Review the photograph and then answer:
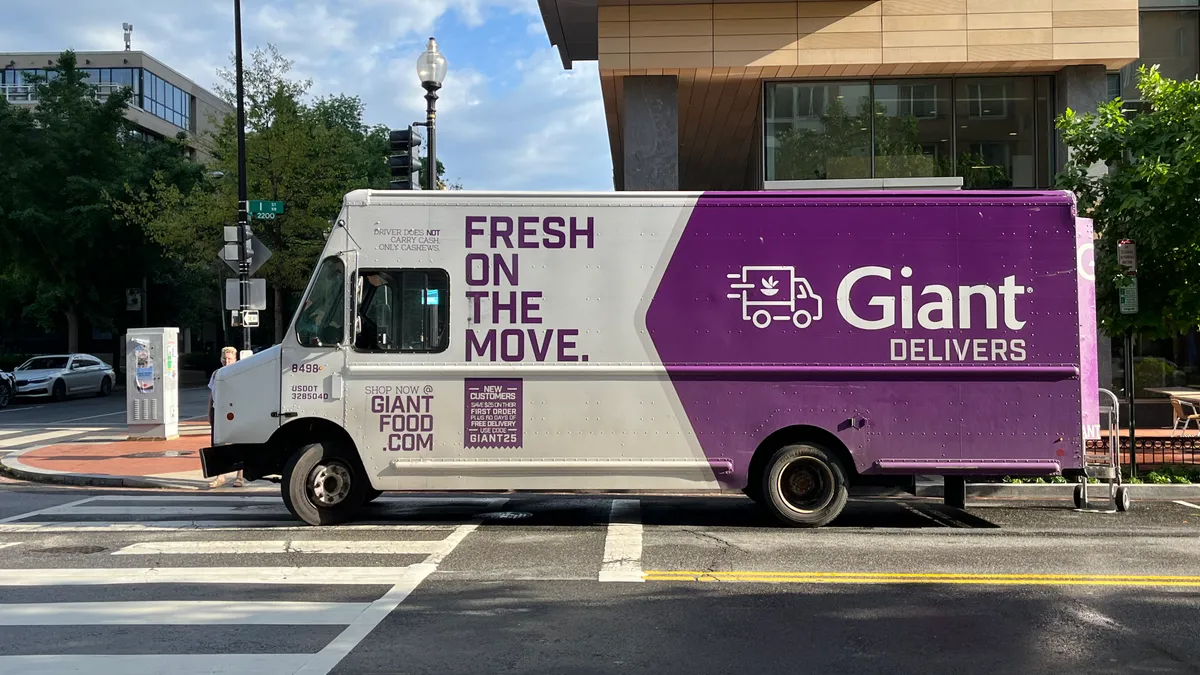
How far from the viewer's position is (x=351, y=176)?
33.1m

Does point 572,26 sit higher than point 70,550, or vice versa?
point 572,26

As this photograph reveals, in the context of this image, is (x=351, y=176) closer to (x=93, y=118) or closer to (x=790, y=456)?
(x=93, y=118)

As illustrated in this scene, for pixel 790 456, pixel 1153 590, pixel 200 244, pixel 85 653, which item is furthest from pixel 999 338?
pixel 200 244

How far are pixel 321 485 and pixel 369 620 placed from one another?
3471mm

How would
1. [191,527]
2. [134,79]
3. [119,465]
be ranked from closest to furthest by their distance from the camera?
[191,527] < [119,465] < [134,79]

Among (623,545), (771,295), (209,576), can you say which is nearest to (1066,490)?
(771,295)

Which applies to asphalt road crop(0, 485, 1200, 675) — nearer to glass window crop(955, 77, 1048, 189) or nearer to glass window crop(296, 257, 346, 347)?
glass window crop(296, 257, 346, 347)

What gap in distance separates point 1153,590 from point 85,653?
6.91 meters

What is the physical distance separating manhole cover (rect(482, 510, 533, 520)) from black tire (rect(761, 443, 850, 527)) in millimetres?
2548

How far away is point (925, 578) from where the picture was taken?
696 centimetres

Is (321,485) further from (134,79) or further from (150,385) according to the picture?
(134,79)

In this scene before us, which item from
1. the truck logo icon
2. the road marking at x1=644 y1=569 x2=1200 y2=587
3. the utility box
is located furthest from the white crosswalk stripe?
the utility box

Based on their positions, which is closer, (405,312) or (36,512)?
(405,312)

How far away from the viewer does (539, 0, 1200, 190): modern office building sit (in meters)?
15.3
